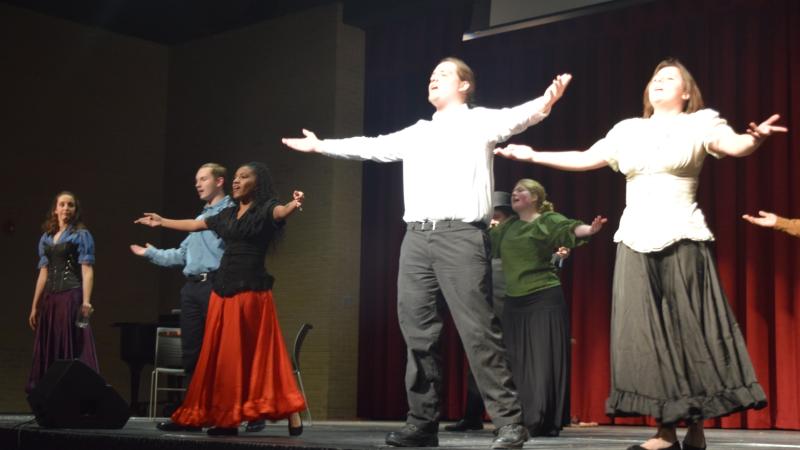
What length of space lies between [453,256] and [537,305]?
1.86 metres

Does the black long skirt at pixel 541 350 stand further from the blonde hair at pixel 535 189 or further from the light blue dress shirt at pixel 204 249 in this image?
the light blue dress shirt at pixel 204 249

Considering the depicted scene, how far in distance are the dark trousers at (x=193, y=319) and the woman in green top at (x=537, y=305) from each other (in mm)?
1543

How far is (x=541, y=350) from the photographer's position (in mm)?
5039

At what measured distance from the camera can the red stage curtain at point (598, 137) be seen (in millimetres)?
6395

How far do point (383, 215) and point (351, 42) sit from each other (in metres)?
1.56

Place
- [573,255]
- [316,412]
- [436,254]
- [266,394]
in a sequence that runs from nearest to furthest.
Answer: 1. [436,254]
2. [266,394]
3. [573,255]
4. [316,412]

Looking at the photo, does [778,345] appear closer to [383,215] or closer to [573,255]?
[573,255]

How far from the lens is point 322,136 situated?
8641mm

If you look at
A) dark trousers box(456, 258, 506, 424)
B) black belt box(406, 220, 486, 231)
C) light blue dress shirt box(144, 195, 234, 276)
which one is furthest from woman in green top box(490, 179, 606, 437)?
black belt box(406, 220, 486, 231)

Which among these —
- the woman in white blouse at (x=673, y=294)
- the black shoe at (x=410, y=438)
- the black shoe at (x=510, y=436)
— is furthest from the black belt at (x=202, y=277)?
the woman in white blouse at (x=673, y=294)

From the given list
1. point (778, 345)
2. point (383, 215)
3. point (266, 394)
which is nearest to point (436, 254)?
point (266, 394)

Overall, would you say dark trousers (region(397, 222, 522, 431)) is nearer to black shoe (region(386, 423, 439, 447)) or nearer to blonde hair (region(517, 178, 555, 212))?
black shoe (region(386, 423, 439, 447))

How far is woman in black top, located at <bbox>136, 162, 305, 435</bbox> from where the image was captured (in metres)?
4.20

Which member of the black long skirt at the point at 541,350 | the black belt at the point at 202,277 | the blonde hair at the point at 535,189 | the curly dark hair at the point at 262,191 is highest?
the blonde hair at the point at 535,189
